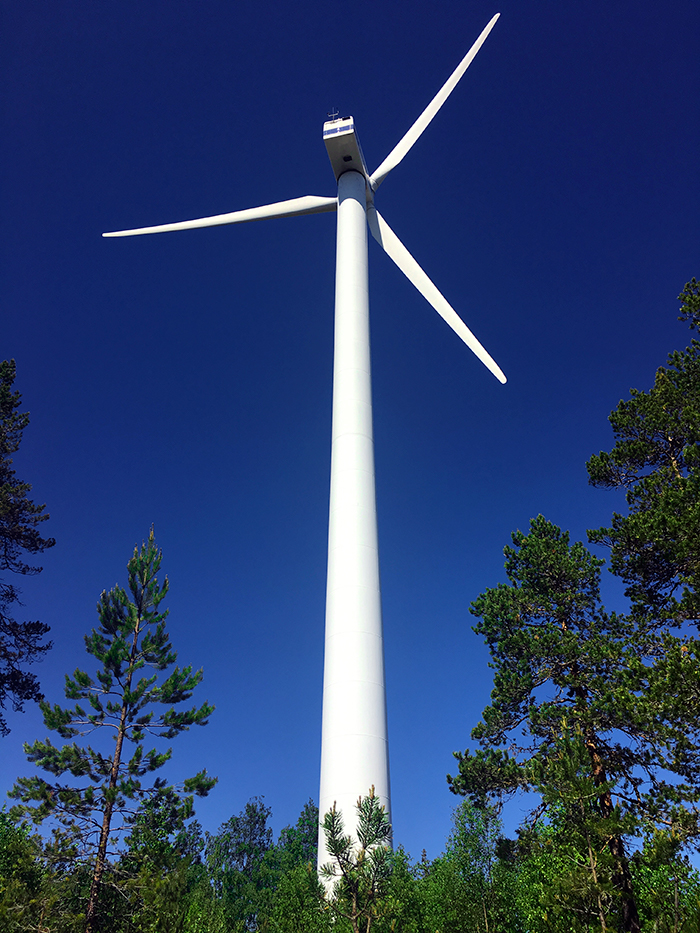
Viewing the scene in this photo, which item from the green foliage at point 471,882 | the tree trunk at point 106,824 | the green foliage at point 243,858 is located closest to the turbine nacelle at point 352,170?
the tree trunk at point 106,824

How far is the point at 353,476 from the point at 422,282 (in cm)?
1319

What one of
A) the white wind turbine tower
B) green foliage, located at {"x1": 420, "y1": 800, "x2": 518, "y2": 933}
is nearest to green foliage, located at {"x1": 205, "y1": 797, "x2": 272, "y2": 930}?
green foliage, located at {"x1": 420, "y1": 800, "x2": 518, "y2": 933}

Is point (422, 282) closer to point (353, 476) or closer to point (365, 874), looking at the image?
point (353, 476)

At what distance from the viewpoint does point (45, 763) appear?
92.1 ft

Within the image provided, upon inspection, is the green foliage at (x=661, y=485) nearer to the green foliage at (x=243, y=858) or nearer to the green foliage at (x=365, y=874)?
the green foliage at (x=365, y=874)

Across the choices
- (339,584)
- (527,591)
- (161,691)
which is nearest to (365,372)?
(339,584)

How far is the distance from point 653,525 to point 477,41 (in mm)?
31703

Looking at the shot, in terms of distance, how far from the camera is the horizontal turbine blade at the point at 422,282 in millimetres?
32031

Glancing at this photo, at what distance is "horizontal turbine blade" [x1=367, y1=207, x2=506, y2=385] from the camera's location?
3203cm

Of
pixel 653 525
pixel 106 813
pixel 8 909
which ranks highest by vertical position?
pixel 653 525

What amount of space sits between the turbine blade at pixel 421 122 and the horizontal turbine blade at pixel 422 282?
2.39 meters

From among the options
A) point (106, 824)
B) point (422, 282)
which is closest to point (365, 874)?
point (106, 824)

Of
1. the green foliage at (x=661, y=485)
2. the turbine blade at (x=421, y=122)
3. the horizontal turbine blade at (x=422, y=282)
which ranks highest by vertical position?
the turbine blade at (x=421, y=122)

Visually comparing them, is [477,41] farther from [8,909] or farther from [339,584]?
[8,909]
